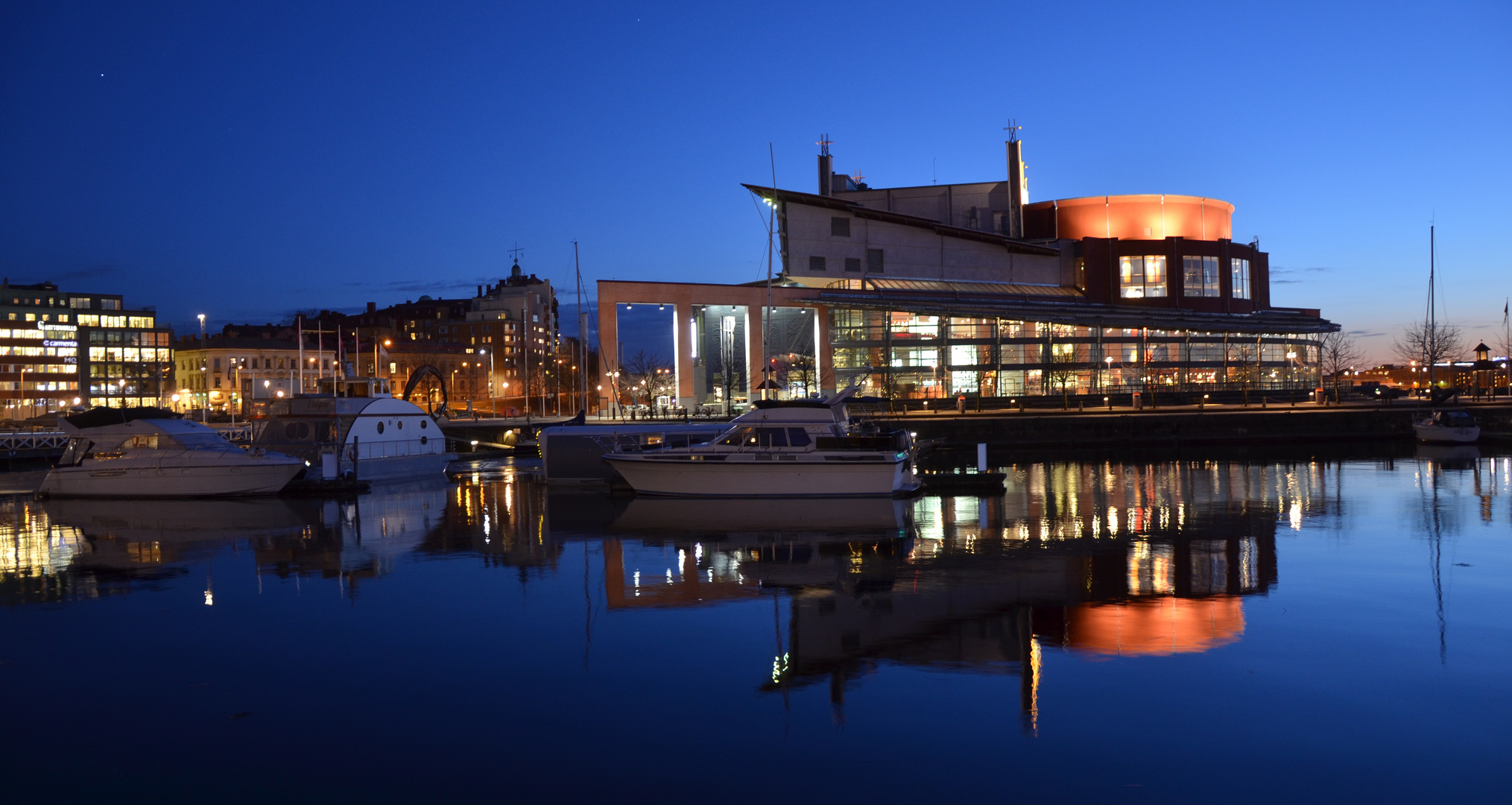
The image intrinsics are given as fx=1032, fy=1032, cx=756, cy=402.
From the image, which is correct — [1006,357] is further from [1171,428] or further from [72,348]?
[72,348]

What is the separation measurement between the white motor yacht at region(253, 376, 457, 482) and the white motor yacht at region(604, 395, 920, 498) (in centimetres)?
1199

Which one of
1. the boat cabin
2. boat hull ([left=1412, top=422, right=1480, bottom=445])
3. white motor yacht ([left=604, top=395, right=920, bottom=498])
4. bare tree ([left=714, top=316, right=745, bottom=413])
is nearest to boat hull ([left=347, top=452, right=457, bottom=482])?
the boat cabin

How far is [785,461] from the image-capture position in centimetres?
2641

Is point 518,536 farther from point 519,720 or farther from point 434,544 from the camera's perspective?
point 519,720

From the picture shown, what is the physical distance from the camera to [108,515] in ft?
88.0

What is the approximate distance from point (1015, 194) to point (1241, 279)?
20973 millimetres

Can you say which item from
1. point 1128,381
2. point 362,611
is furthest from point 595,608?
point 1128,381

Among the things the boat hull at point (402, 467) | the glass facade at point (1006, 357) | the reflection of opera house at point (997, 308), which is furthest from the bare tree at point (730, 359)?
the boat hull at point (402, 467)

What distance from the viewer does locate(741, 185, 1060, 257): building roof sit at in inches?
2972

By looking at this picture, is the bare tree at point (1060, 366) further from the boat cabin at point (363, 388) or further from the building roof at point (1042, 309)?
the boat cabin at point (363, 388)

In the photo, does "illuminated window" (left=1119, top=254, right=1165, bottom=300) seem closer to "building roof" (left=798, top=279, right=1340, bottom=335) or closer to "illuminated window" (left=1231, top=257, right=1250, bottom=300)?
"building roof" (left=798, top=279, right=1340, bottom=335)

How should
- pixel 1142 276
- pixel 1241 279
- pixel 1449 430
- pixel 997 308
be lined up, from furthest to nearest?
pixel 1241 279, pixel 1142 276, pixel 997 308, pixel 1449 430

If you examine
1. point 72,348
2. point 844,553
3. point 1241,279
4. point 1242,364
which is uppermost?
point 1241,279

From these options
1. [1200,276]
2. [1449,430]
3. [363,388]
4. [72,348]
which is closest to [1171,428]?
[1449,430]
